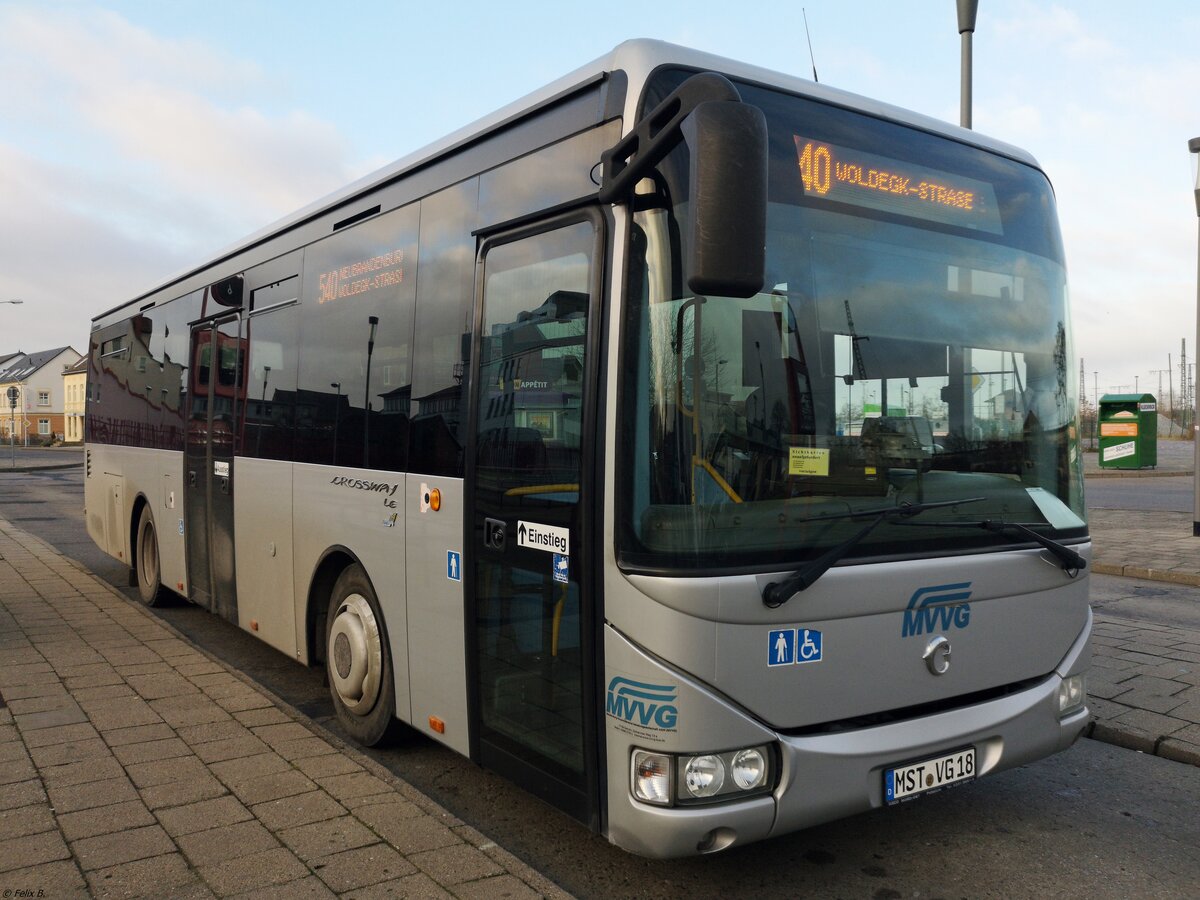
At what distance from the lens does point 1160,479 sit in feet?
100

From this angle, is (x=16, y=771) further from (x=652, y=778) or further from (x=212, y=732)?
(x=652, y=778)

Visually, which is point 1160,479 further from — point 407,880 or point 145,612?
point 407,880

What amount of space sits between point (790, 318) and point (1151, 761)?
145 inches

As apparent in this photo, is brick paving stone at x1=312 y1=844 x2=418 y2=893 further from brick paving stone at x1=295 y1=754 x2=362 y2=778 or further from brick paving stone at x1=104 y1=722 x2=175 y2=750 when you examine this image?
brick paving stone at x1=104 y1=722 x2=175 y2=750

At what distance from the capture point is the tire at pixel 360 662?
5141 mm

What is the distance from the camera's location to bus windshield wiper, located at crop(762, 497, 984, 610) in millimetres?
3299

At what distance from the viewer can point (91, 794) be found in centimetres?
459

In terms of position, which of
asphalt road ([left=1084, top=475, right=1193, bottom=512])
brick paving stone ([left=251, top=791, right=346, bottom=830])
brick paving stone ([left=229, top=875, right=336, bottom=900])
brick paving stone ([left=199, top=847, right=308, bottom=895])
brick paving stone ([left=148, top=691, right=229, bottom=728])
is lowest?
brick paving stone ([left=229, top=875, right=336, bottom=900])

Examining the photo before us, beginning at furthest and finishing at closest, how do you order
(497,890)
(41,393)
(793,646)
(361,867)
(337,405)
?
(41,393)
(337,405)
(361,867)
(497,890)
(793,646)

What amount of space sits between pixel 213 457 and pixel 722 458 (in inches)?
214

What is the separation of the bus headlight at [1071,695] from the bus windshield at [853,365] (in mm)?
632

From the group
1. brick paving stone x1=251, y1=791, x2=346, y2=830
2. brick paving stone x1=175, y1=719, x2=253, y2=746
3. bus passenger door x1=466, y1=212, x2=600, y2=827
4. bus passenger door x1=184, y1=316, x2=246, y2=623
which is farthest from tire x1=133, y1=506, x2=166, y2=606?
bus passenger door x1=466, y1=212, x2=600, y2=827

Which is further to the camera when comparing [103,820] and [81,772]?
[81,772]

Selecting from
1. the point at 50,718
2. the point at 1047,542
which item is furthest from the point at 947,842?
the point at 50,718
